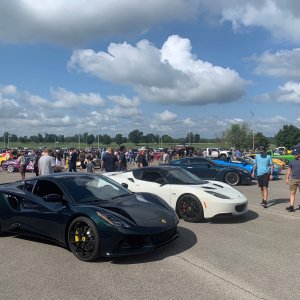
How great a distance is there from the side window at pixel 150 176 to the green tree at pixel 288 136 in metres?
76.9

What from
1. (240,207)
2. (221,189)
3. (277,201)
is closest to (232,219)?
(240,207)

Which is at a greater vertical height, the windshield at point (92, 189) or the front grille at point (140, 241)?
the windshield at point (92, 189)

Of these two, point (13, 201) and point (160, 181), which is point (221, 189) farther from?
point (13, 201)

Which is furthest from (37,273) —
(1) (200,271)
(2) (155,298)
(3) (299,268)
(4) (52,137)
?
(4) (52,137)

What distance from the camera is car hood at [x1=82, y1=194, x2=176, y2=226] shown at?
577 cm

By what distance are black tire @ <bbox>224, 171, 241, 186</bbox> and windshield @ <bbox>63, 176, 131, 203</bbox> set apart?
1031 cm

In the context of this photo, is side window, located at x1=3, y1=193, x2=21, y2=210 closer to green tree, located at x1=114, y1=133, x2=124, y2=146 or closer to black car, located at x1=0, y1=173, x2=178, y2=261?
black car, located at x1=0, y1=173, x2=178, y2=261

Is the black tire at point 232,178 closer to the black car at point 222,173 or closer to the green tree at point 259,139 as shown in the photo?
the black car at point 222,173

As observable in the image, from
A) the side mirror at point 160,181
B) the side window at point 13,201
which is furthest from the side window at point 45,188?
the side mirror at point 160,181

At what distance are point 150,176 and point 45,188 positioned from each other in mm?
3538

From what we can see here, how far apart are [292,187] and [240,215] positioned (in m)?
1.96

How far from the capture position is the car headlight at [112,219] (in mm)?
5484

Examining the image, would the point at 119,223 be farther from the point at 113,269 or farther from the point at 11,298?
the point at 11,298

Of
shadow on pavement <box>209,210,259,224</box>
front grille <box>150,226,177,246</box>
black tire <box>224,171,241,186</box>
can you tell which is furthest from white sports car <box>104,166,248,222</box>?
black tire <box>224,171,241,186</box>
